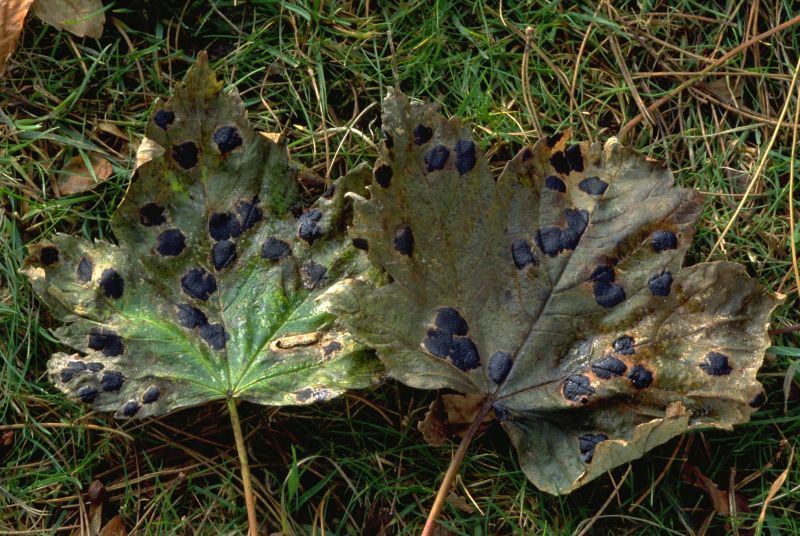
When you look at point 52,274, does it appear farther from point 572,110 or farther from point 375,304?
point 572,110

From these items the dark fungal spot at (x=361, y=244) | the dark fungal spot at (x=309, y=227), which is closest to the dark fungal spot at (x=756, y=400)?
the dark fungal spot at (x=361, y=244)

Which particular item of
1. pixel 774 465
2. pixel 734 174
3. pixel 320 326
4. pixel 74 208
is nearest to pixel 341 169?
pixel 320 326

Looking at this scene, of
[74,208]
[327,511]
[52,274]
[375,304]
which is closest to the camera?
[375,304]

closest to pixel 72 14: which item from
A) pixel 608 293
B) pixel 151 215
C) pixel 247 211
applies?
pixel 151 215

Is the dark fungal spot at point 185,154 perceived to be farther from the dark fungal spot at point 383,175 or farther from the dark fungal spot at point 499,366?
the dark fungal spot at point 499,366

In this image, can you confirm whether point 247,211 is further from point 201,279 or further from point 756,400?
point 756,400
